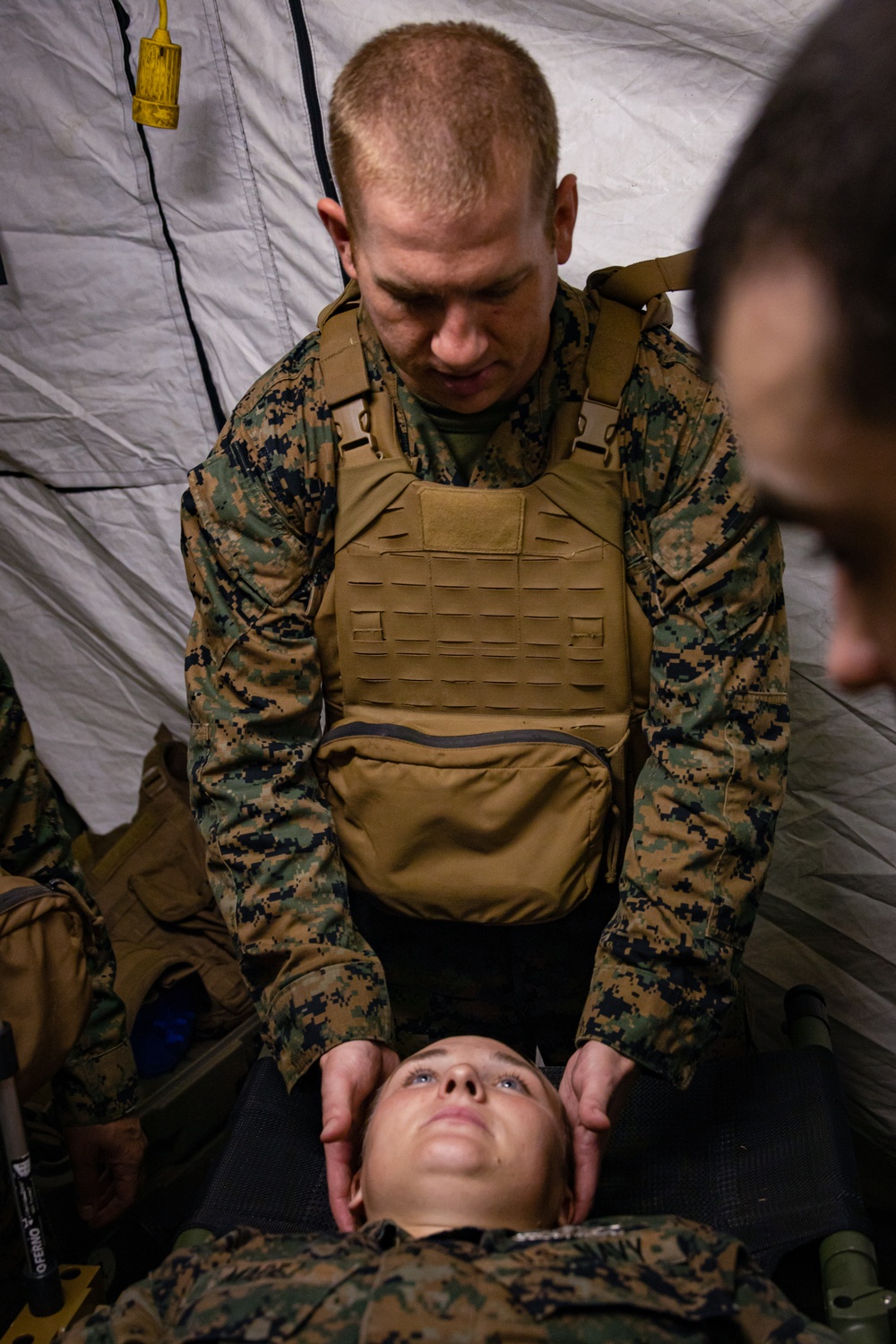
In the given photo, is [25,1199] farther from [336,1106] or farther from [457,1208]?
[457,1208]

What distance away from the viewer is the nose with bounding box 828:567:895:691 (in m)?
0.63

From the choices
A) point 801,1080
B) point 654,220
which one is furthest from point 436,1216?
point 654,220

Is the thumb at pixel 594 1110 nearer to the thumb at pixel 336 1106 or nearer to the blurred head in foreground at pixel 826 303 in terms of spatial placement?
the thumb at pixel 336 1106

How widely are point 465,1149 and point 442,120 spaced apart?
132 centimetres

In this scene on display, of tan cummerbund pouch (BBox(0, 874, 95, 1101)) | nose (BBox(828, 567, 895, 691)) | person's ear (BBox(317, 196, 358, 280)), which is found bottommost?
tan cummerbund pouch (BBox(0, 874, 95, 1101))

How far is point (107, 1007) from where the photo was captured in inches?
83.6

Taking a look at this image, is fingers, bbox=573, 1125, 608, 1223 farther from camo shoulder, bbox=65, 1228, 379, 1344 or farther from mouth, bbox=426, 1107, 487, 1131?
camo shoulder, bbox=65, 1228, 379, 1344

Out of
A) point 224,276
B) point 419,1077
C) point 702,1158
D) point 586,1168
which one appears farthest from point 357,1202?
point 224,276

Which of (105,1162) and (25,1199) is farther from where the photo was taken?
(105,1162)

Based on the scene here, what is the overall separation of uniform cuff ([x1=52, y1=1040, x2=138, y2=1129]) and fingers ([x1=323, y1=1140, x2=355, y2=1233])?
1.56 feet

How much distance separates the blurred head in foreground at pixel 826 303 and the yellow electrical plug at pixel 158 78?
214cm

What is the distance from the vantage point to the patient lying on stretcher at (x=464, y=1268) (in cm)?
141

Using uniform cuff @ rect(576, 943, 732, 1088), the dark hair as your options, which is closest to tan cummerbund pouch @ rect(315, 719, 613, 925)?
uniform cuff @ rect(576, 943, 732, 1088)

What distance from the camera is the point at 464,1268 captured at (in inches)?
57.6
